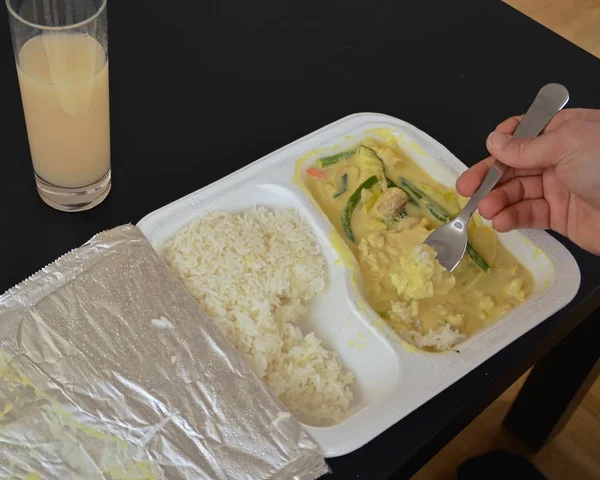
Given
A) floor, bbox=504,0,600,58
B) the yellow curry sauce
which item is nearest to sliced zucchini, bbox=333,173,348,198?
the yellow curry sauce

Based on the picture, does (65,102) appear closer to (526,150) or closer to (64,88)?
(64,88)

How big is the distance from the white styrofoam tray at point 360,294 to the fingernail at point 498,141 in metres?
0.12

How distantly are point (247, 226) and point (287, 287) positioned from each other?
0.40 feet

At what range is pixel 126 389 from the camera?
0.96m

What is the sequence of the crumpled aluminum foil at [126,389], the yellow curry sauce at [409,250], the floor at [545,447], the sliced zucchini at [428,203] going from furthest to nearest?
the floor at [545,447] < the sliced zucchini at [428,203] < the yellow curry sauce at [409,250] < the crumpled aluminum foil at [126,389]

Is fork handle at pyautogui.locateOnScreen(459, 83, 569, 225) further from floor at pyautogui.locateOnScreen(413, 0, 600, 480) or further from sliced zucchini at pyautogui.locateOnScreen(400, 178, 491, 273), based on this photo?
floor at pyautogui.locateOnScreen(413, 0, 600, 480)

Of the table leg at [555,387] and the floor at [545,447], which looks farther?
the floor at [545,447]

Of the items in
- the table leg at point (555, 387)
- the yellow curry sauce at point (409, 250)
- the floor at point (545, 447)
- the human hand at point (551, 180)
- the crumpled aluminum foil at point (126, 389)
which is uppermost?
the human hand at point (551, 180)

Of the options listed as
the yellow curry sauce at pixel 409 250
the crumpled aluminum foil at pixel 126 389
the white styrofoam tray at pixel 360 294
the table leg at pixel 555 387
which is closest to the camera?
the crumpled aluminum foil at pixel 126 389

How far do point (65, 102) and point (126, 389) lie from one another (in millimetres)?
405

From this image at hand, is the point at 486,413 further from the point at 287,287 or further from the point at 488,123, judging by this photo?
→ the point at 287,287

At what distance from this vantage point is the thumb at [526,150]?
3.96ft

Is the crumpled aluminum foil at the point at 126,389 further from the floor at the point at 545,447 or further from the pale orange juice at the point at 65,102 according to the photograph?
the floor at the point at 545,447

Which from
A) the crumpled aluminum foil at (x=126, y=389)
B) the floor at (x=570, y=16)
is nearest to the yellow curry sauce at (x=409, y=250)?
the crumpled aluminum foil at (x=126, y=389)
